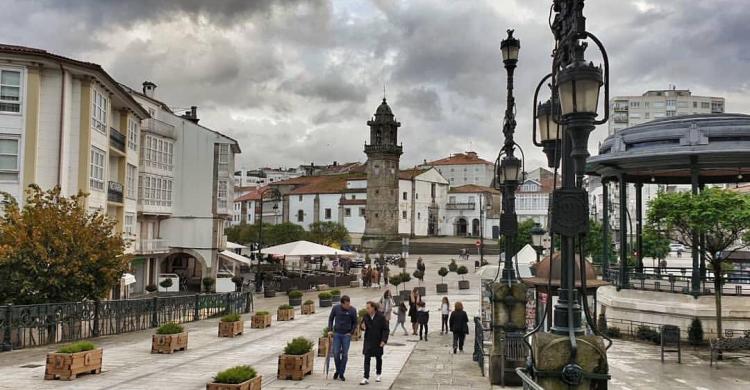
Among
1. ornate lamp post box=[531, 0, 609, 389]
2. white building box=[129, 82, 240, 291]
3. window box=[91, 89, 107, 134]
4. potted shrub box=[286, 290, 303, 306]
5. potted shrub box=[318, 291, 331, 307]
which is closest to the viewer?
ornate lamp post box=[531, 0, 609, 389]

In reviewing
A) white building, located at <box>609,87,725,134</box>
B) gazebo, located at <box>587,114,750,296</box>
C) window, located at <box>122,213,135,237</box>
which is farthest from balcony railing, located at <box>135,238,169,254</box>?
white building, located at <box>609,87,725,134</box>

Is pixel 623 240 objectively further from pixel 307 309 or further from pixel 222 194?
pixel 222 194

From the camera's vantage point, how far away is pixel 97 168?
2825cm

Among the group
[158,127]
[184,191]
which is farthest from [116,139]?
[184,191]

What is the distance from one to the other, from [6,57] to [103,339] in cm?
1256

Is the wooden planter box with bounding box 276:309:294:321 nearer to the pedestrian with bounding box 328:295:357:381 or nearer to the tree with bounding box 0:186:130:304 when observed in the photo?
the tree with bounding box 0:186:130:304

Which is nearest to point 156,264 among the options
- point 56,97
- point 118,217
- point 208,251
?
point 208,251

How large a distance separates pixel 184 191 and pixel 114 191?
1125 cm

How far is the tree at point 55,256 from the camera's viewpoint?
57.3 ft

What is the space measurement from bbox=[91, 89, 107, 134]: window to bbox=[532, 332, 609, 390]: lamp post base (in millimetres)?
25489

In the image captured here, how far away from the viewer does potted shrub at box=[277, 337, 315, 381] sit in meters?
12.1

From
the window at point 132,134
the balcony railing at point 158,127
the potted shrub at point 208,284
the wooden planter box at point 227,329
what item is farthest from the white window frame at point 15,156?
A: the balcony railing at point 158,127

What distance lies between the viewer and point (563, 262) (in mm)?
5773

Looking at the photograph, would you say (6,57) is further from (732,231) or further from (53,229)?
(732,231)
